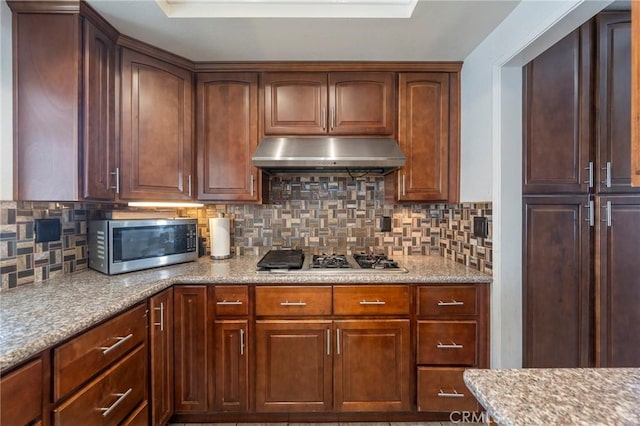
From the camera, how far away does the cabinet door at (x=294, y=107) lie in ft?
6.45

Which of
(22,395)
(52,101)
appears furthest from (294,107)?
(22,395)

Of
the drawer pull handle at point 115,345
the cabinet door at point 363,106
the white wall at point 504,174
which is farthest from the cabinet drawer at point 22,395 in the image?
the white wall at point 504,174

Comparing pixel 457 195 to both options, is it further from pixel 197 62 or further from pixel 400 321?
pixel 197 62

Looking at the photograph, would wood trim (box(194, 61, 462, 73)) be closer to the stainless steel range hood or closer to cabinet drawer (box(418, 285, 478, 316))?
the stainless steel range hood

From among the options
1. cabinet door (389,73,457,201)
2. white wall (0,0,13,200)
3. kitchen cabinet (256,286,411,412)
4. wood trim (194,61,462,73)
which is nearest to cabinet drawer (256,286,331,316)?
kitchen cabinet (256,286,411,412)

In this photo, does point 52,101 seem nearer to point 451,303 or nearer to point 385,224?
point 385,224

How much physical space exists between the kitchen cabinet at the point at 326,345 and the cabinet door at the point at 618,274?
109 centimetres

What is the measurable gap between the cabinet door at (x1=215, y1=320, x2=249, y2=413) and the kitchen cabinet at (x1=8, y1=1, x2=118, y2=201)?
1.05 meters

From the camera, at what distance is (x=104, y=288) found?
1391 mm

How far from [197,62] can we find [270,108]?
58 centimetres

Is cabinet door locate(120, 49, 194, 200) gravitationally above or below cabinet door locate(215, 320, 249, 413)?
above

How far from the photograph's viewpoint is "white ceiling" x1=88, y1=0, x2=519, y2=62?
1.43 meters

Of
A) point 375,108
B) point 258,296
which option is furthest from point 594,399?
point 375,108

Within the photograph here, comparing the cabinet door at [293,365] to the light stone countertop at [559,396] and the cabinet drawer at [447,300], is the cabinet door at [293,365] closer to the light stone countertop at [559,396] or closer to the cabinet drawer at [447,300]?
the cabinet drawer at [447,300]
